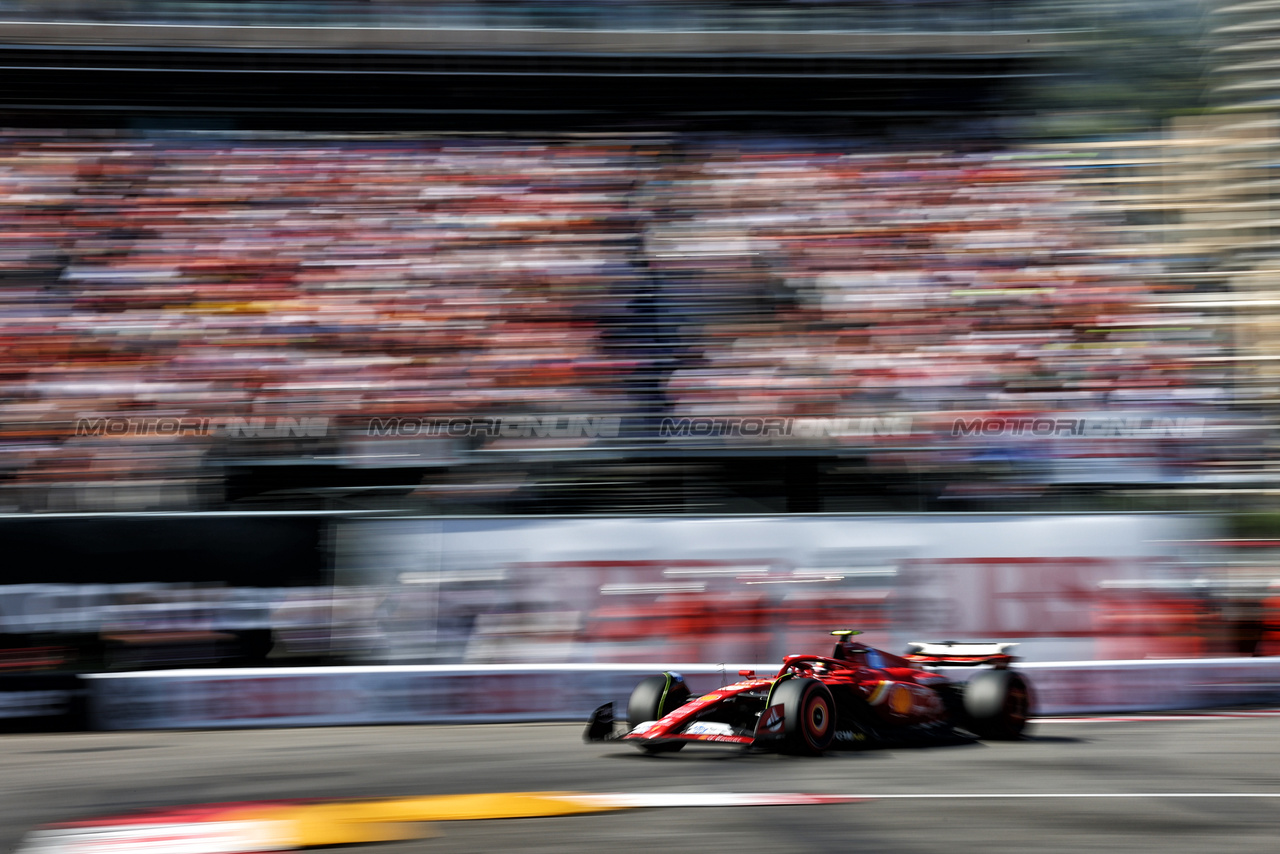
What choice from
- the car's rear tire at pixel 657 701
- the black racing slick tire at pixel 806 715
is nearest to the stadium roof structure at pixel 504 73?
the car's rear tire at pixel 657 701

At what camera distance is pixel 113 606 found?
30.2 ft

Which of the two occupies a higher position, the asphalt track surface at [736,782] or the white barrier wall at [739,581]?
the white barrier wall at [739,581]

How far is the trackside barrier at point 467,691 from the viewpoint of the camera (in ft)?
29.7

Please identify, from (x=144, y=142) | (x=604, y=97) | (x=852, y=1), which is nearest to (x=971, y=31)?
(x=852, y=1)

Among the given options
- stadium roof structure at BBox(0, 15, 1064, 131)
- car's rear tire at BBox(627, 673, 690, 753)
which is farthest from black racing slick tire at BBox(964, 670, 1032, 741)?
stadium roof structure at BBox(0, 15, 1064, 131)

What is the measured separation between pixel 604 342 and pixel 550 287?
0.79m

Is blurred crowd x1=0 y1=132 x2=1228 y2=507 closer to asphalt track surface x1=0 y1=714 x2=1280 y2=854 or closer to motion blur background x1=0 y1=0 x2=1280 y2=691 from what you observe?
motion blur background x1=0 y1=0 x2=1280 y2=691

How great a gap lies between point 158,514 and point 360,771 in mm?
3577

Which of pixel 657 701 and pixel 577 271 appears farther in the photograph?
pixel 577 271

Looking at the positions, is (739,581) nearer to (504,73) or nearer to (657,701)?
(657,701)

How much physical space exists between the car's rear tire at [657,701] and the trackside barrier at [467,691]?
146 cm

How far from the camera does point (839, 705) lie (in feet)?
23.9

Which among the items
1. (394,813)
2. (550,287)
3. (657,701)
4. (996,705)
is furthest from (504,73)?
(394,813)

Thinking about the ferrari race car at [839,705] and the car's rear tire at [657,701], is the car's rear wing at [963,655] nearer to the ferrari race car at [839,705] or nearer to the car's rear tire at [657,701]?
the ferrari race car at [839,705]
